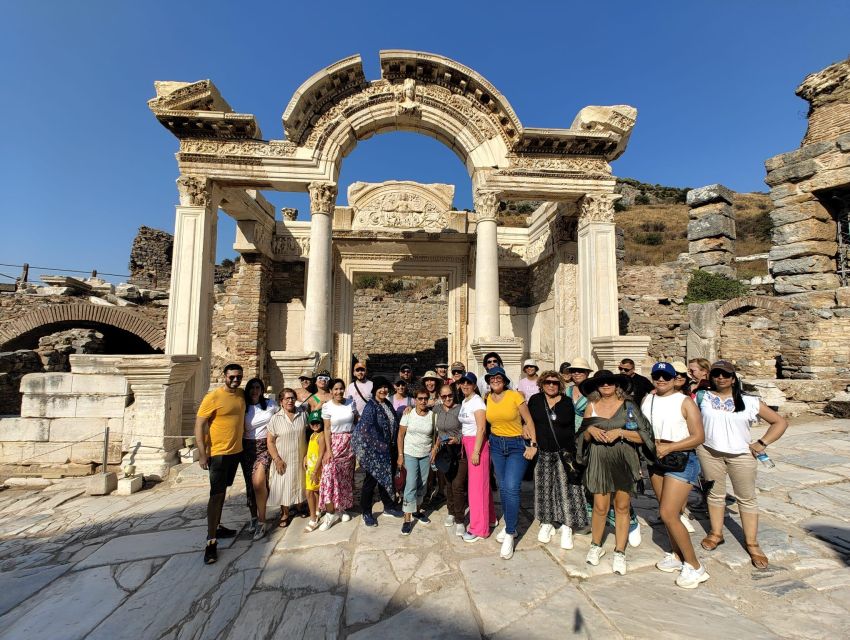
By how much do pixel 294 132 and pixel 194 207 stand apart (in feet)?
8.57

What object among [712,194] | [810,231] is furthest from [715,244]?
[810,231]

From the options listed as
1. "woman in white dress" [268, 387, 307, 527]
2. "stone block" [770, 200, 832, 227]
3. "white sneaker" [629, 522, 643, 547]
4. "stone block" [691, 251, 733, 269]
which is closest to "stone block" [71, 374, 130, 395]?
"woman in white dress" [268, 387, 307, 527]

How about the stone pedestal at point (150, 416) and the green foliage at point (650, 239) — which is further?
the green foliage at point (650, 239)

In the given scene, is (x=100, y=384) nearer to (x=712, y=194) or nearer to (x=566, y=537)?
(x=566, y=537)

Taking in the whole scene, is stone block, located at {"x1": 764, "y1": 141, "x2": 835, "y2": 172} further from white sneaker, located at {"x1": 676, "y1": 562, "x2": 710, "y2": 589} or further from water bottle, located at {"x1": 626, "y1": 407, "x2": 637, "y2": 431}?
white sneaker, located at {"x1": 676, "y1": 562, "x2": 710, "y2": 589}

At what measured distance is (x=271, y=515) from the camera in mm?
4379

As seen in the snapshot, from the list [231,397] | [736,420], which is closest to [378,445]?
[231,397]

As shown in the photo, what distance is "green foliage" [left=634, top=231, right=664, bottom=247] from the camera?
36.6m

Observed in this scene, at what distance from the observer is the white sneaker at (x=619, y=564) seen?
9.87 ft

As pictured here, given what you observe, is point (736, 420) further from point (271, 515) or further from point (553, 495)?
point (271, 515)

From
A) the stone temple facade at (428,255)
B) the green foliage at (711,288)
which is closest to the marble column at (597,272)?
the stone temple facade at (428,255)

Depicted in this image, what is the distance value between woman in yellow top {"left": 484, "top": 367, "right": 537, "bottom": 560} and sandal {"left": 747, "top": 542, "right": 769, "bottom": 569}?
1891mm

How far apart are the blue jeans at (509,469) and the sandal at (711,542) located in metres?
1.67

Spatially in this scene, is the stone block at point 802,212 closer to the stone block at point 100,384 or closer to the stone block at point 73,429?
the stone block at point 100,384
